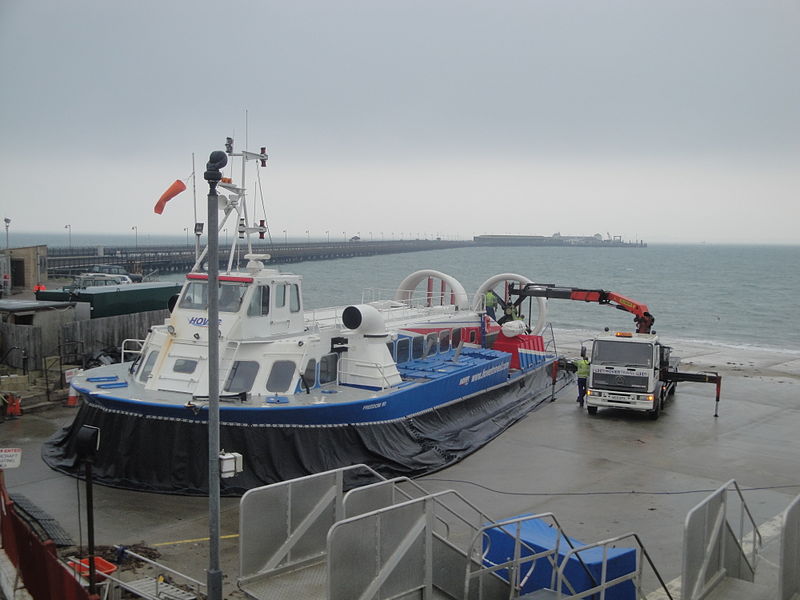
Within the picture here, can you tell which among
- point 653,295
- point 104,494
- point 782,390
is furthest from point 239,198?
point 653,295

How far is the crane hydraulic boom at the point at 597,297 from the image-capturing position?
720 inches

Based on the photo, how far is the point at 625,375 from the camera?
1617 centimetres

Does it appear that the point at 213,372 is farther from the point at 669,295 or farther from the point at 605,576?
the point at 669,295

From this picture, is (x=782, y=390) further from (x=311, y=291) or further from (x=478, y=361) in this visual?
(x=311, y=291)

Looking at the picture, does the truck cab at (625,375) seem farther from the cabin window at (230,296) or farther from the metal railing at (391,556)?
the metal railing at (391,556)

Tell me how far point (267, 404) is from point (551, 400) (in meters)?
8.93

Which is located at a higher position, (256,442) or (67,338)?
(67,338)

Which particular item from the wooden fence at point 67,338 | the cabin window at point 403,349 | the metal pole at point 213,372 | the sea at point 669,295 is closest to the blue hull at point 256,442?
the cabin window at point 403,349

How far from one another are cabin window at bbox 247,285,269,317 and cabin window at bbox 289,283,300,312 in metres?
0.64

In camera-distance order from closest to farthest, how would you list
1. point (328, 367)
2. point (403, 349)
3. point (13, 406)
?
point (328, 367) → point (13, 406) → point (403, 349)

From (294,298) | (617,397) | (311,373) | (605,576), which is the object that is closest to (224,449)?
(311,373)

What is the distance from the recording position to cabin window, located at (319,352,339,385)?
12.7 meters

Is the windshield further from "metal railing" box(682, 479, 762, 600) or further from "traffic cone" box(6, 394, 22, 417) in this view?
"metal railing" box(682, 479, 762, 600)

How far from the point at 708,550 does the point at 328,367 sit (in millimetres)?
7474
